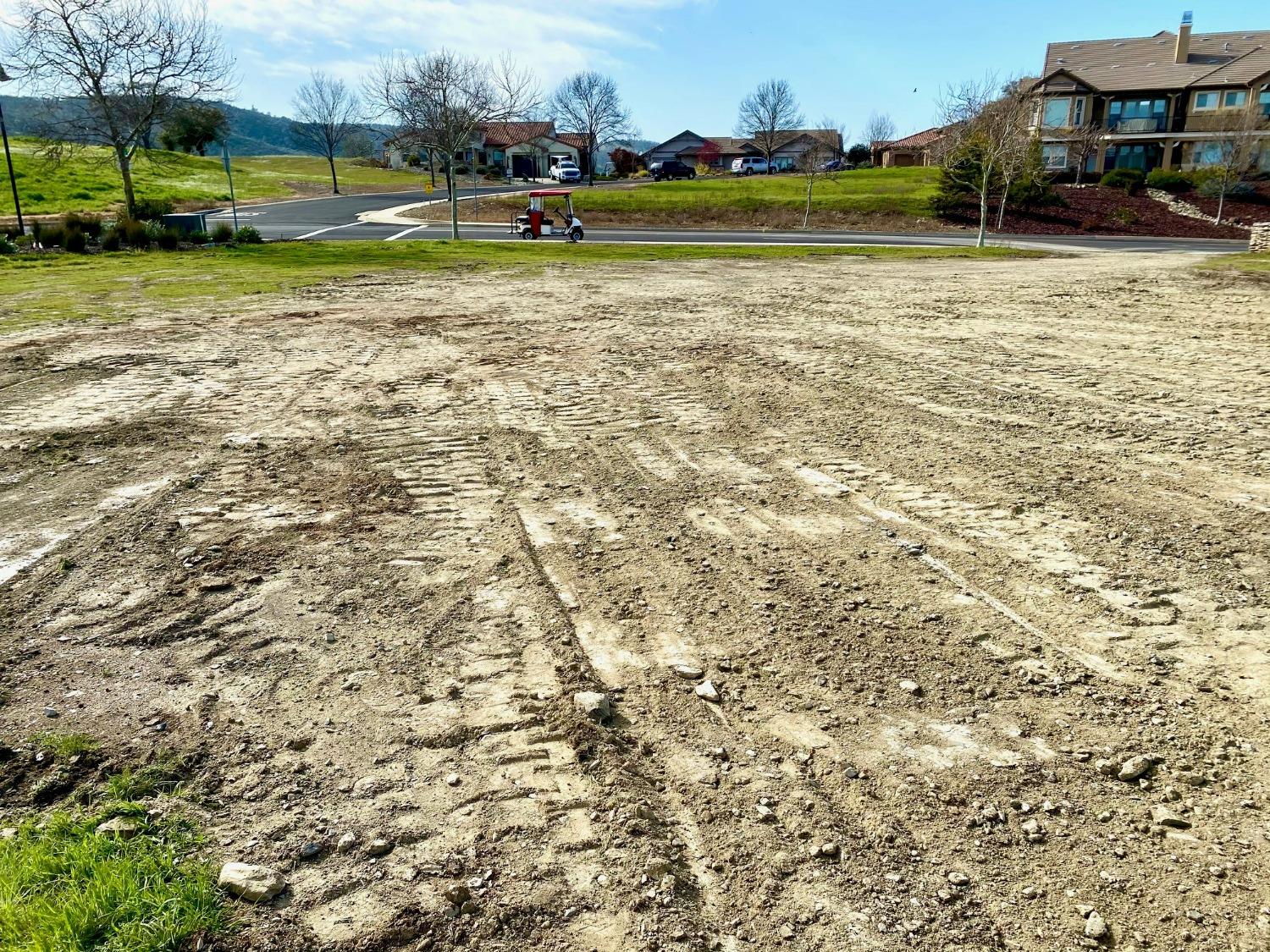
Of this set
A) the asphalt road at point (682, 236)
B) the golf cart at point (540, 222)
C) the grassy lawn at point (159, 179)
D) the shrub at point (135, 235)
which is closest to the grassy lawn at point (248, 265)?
the shrub at point (135, 235)

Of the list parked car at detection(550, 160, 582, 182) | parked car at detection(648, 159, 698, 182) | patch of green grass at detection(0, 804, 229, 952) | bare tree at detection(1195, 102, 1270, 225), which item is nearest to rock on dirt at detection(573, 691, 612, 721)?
patch of green grass at detection(0, 804, 229, 952)

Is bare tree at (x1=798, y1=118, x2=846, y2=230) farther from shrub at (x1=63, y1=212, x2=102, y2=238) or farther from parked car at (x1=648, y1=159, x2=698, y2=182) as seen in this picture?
shrub at (x1=63, y1=212, x2=102, y2=238)

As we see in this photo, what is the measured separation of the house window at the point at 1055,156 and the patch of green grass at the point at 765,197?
7233 millimetres

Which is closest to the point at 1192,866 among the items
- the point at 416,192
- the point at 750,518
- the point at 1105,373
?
the point at 750,518

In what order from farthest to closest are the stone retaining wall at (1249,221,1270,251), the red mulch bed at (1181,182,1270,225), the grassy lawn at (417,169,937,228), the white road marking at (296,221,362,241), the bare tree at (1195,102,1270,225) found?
the bare tree at (1195,102,1270,225) → the red mulch bed at (1181,182,1270,225) → the grassy lawn at (417,169,937,228) → the white road marking at (296,221,362,241) → the stone retaining wall at (1249,221,1270,251)

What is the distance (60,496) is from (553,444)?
365 cm

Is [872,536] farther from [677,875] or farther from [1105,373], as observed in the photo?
Answer: [1105,373]

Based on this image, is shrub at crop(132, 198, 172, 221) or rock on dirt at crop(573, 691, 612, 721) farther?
shrub at crop(132, 198, 172, 221)

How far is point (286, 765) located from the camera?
326 cm

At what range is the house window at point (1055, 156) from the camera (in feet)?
183

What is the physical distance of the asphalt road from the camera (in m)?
32.7

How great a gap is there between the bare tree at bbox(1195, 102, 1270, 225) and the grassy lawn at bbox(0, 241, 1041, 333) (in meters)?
26.5

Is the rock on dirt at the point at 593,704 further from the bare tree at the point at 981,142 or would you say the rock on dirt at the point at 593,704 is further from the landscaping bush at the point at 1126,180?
the landscaping bush at the point at 1126,180

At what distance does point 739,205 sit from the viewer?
47031 millimetres
